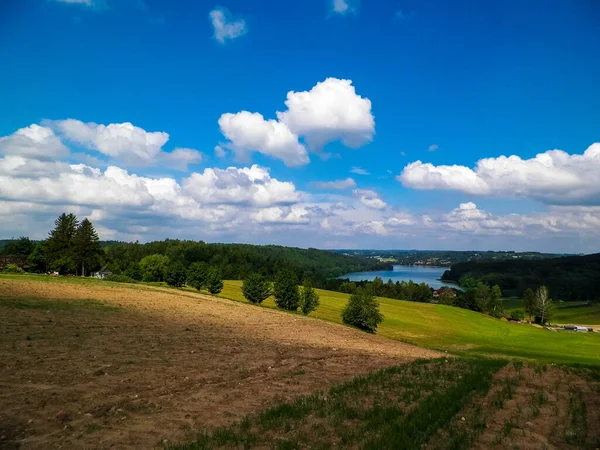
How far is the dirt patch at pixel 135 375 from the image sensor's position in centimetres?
925

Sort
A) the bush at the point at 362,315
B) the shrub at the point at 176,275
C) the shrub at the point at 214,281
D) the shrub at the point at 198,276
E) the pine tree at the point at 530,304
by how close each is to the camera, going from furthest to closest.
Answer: the pine tree at the point at 530,304, the shrub at the point at 176,275, the shrub at the point at 198,276, the shrub at the point at 214,281, the bush at the point at 362,315

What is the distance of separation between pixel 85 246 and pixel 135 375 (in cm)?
8355


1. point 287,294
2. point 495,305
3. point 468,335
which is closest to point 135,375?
point 287,294

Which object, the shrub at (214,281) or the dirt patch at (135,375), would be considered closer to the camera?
the dirt patch at (135,375)

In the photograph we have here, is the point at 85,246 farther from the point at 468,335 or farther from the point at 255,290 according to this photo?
the point at 468,335

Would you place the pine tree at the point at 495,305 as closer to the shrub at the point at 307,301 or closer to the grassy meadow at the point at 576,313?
the grassy meadow at the point at 576,313

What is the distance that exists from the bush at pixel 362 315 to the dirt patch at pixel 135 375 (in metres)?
33.1

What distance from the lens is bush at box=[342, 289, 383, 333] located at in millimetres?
58344

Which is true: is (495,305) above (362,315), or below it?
below

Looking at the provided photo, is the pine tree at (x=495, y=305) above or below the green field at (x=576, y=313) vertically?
above

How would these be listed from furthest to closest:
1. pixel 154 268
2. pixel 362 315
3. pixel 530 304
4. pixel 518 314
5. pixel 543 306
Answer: pixel 530 304 < pixel 518 314 < pixel 543 306 < pixel 154 268 < pixel 362 315

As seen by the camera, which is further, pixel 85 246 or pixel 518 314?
pixel 518 314

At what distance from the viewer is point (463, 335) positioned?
2648 inches

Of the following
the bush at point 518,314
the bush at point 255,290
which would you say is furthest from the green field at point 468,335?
the bush at point 518,314
